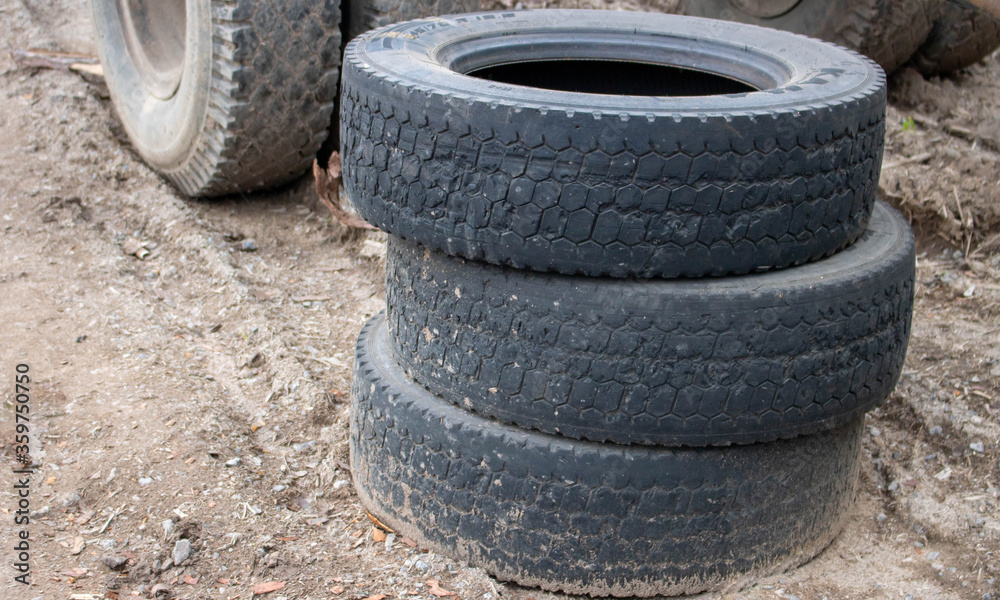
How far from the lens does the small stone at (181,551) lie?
7.36 ft

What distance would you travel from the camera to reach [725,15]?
5.51 meters

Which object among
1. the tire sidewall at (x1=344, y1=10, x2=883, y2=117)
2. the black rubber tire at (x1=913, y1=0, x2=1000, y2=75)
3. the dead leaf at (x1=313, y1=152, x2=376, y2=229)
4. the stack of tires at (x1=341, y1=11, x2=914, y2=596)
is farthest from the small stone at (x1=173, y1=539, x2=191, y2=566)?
the black rubber tire at (x1=913, y1=0, x2=1000, y2=75)

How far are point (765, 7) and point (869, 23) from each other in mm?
667

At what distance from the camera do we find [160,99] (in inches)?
179

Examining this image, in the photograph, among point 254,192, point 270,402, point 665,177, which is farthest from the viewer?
point 254,192

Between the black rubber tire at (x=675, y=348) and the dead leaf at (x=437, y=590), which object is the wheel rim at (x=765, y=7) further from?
the dead leaf at (x=437, y=590)

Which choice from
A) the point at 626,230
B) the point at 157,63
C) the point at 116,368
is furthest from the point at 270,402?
the point at 157,63

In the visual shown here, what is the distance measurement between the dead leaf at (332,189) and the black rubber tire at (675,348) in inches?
81.3

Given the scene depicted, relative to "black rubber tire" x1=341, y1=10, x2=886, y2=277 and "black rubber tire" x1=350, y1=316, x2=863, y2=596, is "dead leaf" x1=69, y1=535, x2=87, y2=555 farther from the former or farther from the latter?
"black rubber tire" x1=341, y1=10, x2=886, y2=277

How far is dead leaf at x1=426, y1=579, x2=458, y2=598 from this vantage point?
2.19 m

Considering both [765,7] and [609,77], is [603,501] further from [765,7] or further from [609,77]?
[765,7]

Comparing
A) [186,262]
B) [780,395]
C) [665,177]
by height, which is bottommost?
[186,262]

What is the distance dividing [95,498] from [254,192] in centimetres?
239

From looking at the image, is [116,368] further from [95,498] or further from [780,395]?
[780,395]
